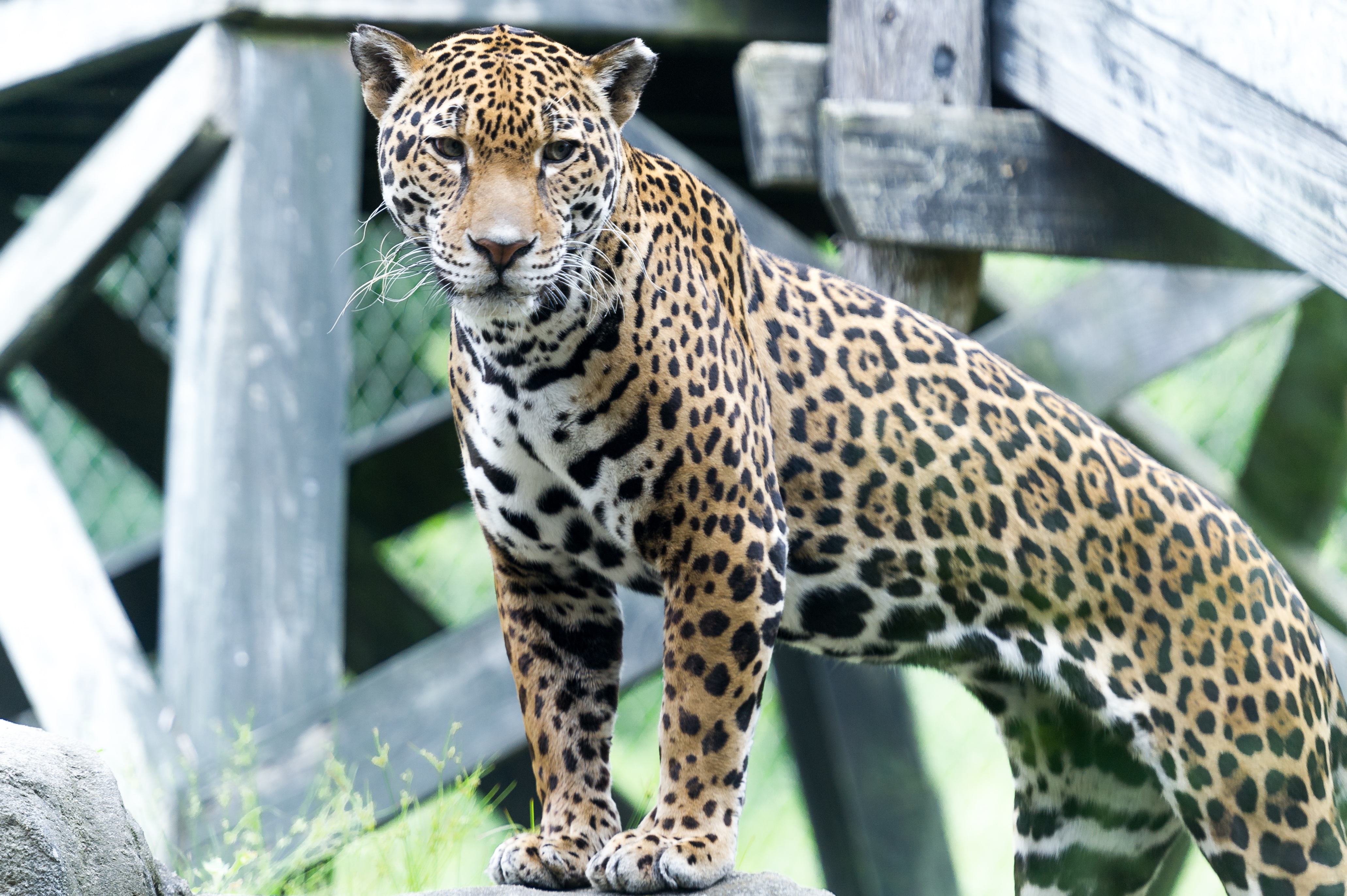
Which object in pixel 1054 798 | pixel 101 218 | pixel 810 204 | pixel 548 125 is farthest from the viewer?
pixel 810 204

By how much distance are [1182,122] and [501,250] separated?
1.97 metres

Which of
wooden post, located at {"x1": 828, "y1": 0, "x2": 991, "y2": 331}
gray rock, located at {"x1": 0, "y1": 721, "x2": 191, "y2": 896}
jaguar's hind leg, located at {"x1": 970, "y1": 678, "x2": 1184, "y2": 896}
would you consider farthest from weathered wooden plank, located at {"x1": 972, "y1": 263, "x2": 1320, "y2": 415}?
gray rock, located at {"x1": 0, "y1": 721, "x2": 191, "y2": 896}

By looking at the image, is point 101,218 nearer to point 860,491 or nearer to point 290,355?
point 290,355

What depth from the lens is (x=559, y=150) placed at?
2863 mm

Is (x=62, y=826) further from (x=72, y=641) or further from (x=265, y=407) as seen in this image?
(x=72, y=641)

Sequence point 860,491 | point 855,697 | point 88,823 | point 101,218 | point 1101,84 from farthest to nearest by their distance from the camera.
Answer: point 855,697 < point 101,218 < point 1101,84 < point 860,491 < point 88,823

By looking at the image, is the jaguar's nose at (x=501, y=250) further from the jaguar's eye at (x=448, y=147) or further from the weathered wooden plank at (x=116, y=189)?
the weathered wooden plank at (x=116, y=189)

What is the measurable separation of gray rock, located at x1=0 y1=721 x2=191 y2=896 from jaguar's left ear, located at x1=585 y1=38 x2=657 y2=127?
1.60 meters

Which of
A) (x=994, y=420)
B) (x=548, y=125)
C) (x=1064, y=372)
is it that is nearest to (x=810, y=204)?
(x=1064, y=372)

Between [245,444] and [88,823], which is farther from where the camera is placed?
[245,444]

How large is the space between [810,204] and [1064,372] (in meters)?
2.29

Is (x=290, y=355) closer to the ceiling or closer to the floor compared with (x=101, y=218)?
closer to the floor

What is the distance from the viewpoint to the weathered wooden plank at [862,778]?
5668 mm

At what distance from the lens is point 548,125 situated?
2.83 meters
